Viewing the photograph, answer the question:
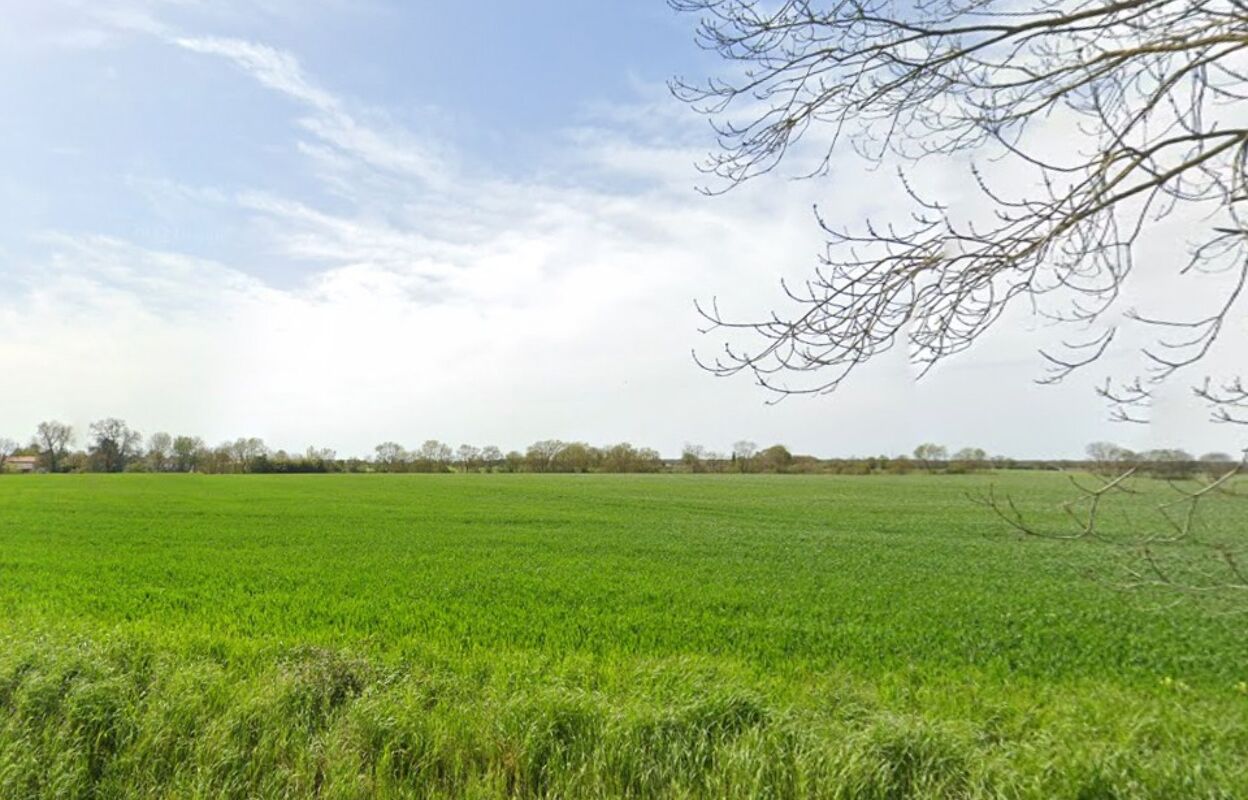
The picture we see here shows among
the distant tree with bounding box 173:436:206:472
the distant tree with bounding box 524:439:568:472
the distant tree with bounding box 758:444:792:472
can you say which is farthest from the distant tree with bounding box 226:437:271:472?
the distant tree with bounding box 758:444:792:472

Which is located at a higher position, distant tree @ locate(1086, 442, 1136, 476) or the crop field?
distant tree @ locate(1086, 442, 1136, 476)

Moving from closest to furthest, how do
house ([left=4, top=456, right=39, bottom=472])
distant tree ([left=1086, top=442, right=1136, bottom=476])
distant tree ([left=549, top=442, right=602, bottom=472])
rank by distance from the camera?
distant tree ([left=1086, top=442, right=1136, bottom=476]) → house ([left=4, top=456, right=39, bottom=472]) → distant tree ([left=549, top=442, right=602, bottom=472])

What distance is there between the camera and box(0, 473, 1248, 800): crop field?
3795 millimetres

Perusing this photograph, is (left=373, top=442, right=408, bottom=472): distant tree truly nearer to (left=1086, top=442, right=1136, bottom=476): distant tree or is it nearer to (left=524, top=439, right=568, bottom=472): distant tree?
(left=524, top=439, right=568, bottom=472): distant tree

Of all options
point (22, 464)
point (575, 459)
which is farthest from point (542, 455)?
point (22, 464)

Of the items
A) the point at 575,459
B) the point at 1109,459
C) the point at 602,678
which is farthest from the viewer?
the point at 575,459

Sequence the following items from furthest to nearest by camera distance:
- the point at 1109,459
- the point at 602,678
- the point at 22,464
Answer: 1. the point at 22,464
2. the point at 602,678
3. the point at 1109,459

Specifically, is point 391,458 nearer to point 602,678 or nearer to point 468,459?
point 468,459

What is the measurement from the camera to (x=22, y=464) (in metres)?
101

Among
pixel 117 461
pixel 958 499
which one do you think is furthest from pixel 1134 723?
pixel 117 461

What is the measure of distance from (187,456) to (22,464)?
77.5 feet

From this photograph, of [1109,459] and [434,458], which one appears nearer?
[1109,459]

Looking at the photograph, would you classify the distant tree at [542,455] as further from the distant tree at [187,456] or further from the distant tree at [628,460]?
the distant tree at [187,456]

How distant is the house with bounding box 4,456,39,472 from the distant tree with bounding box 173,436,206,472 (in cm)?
1963
